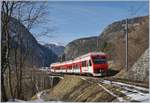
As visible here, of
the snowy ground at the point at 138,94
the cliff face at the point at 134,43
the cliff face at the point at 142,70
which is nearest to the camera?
the snowy ground at the point at 138,94

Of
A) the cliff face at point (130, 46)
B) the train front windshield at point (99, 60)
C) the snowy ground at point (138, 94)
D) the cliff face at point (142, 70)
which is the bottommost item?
the snowy ground at point (138, 94)

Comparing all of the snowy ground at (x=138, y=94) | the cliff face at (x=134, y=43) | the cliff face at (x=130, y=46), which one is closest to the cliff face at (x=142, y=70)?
the snowy ground at (x=138, y=94)

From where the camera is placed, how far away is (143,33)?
50844 mm

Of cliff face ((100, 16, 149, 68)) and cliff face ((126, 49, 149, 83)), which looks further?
cliff face ((100, 16, 149, 68))

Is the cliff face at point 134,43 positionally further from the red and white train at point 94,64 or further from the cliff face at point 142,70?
the cliff face at point 142,70

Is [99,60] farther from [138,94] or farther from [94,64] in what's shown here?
[138,94]

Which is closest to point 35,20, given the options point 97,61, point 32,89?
A: point 97,61

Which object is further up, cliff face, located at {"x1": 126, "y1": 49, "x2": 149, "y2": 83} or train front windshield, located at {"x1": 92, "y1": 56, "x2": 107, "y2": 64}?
train front windshield, located at {"x1": 92, "y1": 56, "x2": 107, "y2": 64}

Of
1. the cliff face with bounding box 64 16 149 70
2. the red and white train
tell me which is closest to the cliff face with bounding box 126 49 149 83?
the red and white train

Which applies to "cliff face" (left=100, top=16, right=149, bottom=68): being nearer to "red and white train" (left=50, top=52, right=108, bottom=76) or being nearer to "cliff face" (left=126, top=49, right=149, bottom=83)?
"red and white train" (left=50, top=52, right=108, bottom=76)

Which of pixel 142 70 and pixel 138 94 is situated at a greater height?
pixel 142 70

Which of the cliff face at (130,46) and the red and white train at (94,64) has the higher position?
the cliff face at (130,46)

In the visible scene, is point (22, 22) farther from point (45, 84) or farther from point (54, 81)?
point (45, 84)

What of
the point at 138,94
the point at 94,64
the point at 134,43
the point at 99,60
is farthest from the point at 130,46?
the point at 138,94
